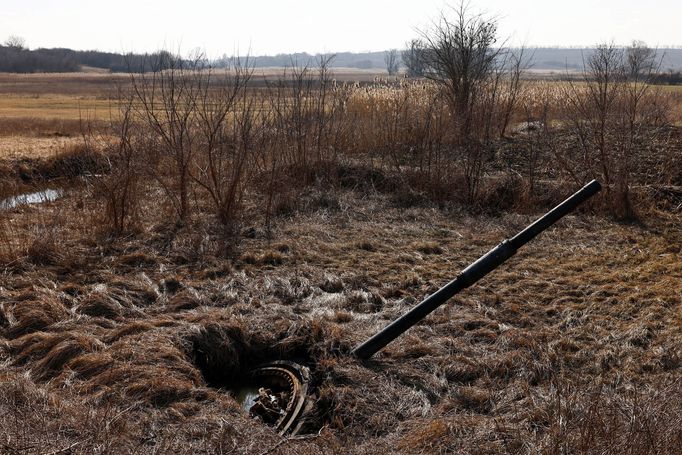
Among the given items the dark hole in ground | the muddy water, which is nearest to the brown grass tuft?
the dark hole in ground

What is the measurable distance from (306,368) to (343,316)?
33.0 inches

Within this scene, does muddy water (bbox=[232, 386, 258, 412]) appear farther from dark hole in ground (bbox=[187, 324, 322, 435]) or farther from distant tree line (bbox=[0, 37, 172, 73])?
distant tree line (bbox=[0, 37, 172, 73])

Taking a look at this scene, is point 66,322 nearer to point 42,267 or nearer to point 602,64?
point 42,267

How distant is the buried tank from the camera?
15.6 feet

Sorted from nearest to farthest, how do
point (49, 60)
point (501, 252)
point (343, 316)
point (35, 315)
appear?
point (501, 252) → point (35, 315) → point (343, 316) → point (49, 60)

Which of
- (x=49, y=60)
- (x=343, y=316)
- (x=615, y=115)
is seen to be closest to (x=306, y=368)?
(x=343, y=316)

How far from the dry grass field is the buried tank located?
0.46ft

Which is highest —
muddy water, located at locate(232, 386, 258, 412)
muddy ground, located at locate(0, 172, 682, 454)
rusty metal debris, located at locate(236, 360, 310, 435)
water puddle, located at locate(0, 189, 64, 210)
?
water puddle, located at locate(0, 189, 64, 210)

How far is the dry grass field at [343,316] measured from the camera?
421 cm

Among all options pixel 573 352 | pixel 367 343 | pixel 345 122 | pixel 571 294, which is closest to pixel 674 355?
pixel 573 352

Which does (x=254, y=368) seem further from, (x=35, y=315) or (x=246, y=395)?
(x=35, y=315)

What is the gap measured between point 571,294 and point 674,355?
1.52 metres

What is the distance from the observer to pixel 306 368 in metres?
5.49

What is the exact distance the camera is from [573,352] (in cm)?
547
